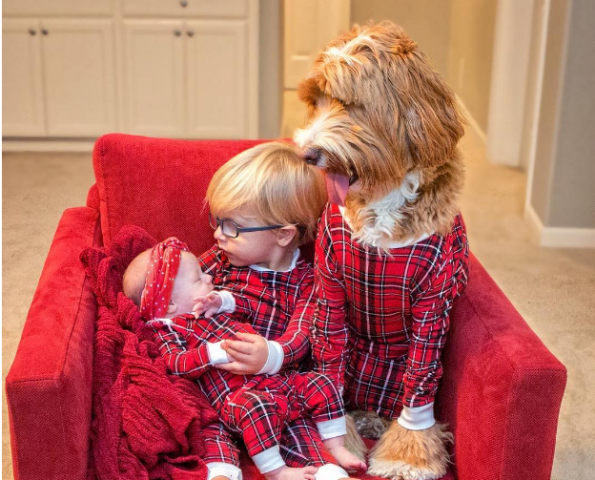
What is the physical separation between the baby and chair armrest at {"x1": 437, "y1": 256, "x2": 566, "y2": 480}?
0.68ft

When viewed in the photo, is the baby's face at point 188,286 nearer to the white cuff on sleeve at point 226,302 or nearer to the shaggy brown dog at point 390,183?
the white cuff on sleeve at point 226,302

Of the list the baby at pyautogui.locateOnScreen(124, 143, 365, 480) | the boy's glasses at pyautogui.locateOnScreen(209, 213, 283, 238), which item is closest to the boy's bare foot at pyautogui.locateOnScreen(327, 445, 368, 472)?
the baby at pyautogui.locateOnScreen(124, 143, 365, 480)

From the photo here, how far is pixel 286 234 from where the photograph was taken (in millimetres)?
1601

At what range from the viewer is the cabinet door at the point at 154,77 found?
4320mm

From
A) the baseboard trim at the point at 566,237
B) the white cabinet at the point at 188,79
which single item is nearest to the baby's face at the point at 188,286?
the baseboard trim at the point at 566,237

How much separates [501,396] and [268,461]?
0.40m

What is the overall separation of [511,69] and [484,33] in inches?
27.0

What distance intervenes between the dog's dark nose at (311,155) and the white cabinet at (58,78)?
3.49m

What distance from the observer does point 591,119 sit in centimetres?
319

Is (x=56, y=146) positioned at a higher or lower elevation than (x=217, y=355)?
lower

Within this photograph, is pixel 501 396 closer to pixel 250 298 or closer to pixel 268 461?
pixel 268 461

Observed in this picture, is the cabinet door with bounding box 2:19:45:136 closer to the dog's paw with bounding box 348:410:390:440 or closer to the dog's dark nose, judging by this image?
the dog's paw with bounding box 348:410:390:440

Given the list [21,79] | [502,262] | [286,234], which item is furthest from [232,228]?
[21,79]

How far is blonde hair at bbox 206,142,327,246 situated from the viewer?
1.57 metres
